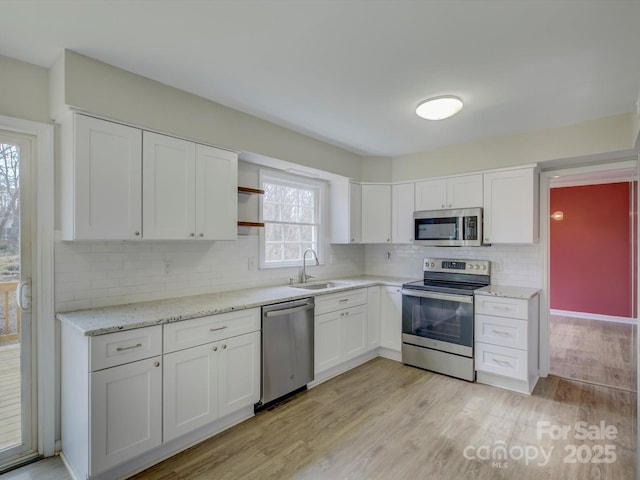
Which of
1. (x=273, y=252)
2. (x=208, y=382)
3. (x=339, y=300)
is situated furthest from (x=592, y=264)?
(x=208, y=382)

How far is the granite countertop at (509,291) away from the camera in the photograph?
124 inches

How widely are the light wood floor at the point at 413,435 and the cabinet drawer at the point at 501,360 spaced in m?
0.18

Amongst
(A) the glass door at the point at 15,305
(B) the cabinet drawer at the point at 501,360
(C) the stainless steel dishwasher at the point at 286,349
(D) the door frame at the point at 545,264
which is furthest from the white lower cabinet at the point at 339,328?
(A) the glass door at the point at 15,305

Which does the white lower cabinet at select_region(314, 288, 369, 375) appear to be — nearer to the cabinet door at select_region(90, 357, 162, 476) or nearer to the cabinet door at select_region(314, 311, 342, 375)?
the cabinet door at select_region(314, 311, 342, 375)

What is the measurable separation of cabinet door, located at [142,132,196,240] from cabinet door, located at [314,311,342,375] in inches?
59.2

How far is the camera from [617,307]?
549cm

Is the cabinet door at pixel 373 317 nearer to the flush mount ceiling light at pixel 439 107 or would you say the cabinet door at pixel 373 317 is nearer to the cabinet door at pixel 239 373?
the cabinet door at pixel 239 373

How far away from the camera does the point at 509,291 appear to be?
3.33 m

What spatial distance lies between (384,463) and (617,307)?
5.58 m

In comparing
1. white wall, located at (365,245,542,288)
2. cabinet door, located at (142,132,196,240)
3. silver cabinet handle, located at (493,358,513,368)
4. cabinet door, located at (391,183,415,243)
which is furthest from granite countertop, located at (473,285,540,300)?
cabinet door, located at (142,132,196,240)

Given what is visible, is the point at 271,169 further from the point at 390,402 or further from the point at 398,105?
the point at 390,402

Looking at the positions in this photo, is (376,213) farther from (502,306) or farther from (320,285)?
(502,306)

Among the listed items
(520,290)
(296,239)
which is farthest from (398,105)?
(520,290)

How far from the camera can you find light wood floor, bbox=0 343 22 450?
2.13 meters
